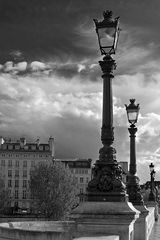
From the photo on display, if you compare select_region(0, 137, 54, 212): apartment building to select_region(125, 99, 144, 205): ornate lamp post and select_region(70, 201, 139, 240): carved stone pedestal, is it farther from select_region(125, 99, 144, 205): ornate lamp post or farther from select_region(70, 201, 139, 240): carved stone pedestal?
select_region(70, 201, 139, 240): carved stone pedestal

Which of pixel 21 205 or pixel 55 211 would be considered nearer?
pixel 55 211

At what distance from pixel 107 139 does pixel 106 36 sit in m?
2.80

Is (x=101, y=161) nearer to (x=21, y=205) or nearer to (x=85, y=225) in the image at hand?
(x=85, y=225)

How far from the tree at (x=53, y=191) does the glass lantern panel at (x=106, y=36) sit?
214ft

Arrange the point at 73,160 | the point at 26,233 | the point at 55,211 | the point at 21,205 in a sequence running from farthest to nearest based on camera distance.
A: the point at 73,160, the point at 21,205, the point at 55,211, the point at 26,233

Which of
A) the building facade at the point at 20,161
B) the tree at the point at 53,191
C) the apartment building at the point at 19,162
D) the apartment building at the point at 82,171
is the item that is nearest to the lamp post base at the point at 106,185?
the tree at the point at 53,191

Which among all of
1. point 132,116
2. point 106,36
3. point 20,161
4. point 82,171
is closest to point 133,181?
point 132,116

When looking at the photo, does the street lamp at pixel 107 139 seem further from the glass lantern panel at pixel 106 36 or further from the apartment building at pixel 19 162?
the apartment building at pixel 19 162

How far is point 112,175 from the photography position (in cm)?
1255

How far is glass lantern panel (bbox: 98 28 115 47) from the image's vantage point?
508 inches

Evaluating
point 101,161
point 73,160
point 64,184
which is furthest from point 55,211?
point 73,160

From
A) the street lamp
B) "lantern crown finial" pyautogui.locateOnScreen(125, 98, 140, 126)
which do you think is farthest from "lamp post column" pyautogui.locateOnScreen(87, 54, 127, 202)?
"lantern crown finial" pyautogui.locateOnScreen(125, 98, 140, 126)

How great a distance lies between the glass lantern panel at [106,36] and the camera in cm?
1291

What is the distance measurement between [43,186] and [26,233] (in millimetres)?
70281
